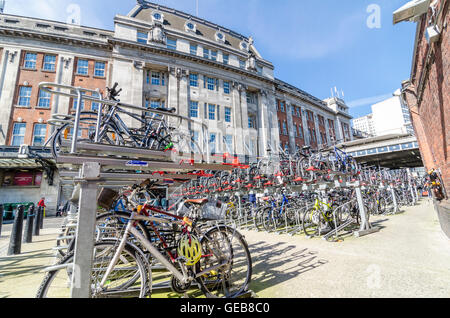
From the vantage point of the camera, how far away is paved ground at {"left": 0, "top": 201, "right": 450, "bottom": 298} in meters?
3.19

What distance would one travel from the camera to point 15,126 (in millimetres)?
18406

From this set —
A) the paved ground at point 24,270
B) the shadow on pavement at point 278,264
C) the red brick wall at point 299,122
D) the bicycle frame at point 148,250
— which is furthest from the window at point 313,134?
the bicycle frame at point 148,250

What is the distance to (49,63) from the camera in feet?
66.9

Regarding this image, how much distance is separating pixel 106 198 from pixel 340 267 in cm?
470

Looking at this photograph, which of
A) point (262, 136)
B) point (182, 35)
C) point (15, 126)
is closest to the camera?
point (15, 126)

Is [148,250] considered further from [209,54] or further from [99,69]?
[209,54]

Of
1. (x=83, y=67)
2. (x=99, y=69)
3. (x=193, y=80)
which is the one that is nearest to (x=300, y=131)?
(x=193, y=80)

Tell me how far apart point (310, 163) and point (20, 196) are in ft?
80.5

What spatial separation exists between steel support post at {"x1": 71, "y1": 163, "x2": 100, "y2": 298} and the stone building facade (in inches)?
537

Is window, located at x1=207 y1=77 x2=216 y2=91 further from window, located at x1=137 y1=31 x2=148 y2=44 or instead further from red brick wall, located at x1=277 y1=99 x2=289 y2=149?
red brick wall, located at x1=277 y1=99 x2=289 y2=149
